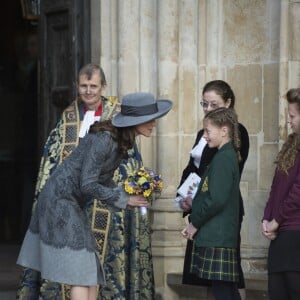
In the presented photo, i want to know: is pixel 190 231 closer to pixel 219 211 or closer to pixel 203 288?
pixel 219 211

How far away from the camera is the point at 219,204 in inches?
249

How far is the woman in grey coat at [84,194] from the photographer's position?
19.6ft

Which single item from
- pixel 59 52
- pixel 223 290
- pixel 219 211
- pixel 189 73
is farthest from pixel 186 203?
pixel 59 52

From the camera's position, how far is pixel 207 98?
6.83m

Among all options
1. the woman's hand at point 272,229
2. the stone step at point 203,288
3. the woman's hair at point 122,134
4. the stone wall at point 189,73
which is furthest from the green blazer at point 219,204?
the stone wall at point 189,73

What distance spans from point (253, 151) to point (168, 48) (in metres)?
0.95

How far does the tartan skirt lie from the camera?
251 inches

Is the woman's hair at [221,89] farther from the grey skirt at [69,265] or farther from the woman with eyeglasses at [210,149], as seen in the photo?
the grey skirt at [69,265]

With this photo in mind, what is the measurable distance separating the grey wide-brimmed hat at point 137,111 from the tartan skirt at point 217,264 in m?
0.87

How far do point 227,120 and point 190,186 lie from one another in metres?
0.58

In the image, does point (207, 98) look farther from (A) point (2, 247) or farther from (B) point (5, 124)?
(B) point (5, 124)

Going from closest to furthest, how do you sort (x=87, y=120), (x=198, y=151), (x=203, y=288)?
(x=198, y=151)
(x=87, y=120)
(x=203, y=288)

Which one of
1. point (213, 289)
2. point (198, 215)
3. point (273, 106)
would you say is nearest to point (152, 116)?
point (198, 215)

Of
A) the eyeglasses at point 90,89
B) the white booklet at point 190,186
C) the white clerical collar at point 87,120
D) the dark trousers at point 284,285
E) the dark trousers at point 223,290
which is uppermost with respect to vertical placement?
the eyeglasses at point 90,89
